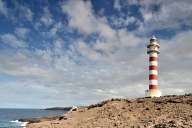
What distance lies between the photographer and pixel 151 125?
26.8 meters

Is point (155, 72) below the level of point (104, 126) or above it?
above

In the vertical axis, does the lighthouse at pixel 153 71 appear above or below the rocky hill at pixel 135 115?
above

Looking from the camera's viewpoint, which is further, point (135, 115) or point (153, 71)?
point (153, 71)

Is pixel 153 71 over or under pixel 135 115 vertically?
over

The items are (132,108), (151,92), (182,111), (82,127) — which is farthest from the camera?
(151,92)

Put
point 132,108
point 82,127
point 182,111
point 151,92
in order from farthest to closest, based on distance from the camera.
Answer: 1. point 151,92
2. point 132,108
3. point 82,127
4. point 182,111

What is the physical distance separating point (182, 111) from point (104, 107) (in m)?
11.1

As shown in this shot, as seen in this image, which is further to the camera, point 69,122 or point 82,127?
point 69,122

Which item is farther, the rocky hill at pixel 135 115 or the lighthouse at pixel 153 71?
the lighthouse at pixel 153 71

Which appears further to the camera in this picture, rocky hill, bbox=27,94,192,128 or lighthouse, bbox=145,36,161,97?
lighthouse, bbox=145,36,161,97

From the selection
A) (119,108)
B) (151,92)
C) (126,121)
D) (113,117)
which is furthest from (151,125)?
(151,92)

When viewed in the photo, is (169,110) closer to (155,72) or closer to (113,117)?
(113,117)

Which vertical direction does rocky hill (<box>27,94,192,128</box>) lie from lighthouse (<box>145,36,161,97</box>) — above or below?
below

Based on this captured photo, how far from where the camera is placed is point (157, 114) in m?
31.1
